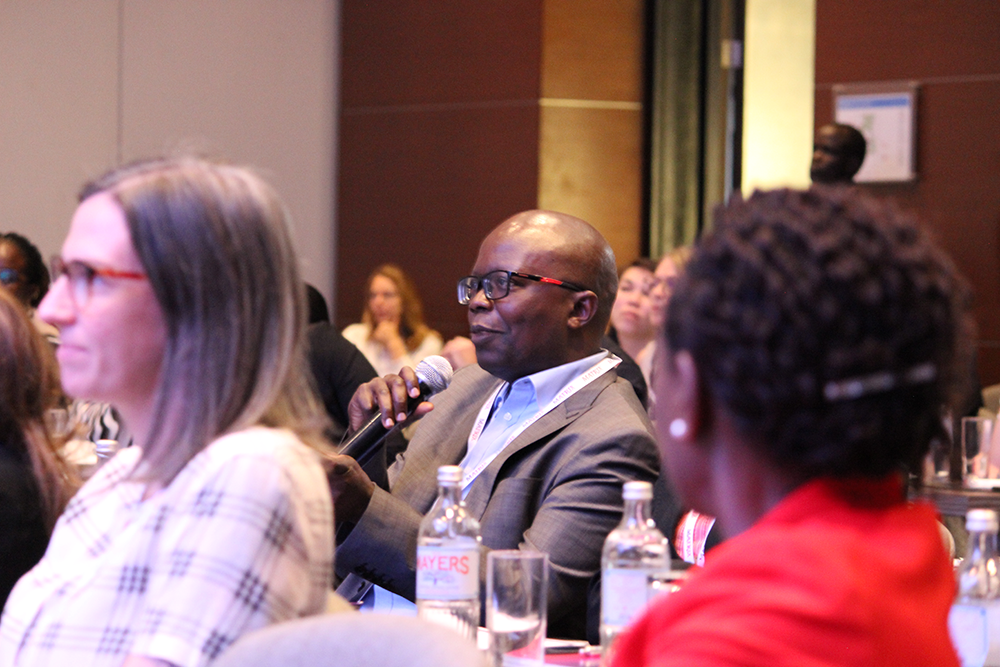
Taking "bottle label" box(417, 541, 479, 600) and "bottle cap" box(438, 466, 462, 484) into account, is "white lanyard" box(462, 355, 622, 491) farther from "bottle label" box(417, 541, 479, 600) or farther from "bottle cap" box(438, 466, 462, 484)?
"bottle label" box(417, 541, 479, 600)

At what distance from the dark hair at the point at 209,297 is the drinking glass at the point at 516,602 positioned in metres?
0.52

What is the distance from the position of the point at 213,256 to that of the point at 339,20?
6056 mm

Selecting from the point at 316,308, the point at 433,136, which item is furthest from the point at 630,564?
the point at 433,136

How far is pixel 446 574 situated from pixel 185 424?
0.54 metres

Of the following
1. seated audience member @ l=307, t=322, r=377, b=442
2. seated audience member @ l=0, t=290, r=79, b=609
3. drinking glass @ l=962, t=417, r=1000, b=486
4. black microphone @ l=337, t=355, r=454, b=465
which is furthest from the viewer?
seated audience member @ l=307, t=322, r=377, b=442

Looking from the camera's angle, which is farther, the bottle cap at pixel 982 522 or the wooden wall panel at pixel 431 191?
the wooden wall panel at pixel 431 191

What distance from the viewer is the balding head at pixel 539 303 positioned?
2.45 m

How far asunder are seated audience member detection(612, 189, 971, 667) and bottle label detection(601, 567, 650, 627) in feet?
2.06

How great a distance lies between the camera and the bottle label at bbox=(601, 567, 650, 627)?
5.29 ft

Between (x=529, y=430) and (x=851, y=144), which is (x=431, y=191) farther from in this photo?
(x=529, y=430)

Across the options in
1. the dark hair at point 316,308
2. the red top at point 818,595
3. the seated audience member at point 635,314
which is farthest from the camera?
the seated audience member at point 635,314

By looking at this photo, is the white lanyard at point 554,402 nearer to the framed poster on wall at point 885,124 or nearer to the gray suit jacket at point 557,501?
the gray suit jacket at point 557,501

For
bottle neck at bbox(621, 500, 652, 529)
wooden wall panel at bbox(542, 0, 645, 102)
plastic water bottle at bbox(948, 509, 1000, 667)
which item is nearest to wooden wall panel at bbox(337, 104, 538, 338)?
wooden wall panel at bbox(542, 0, 645, 102)

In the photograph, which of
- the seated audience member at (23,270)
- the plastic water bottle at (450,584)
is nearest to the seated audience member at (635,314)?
the seated audience member at (23,270)
